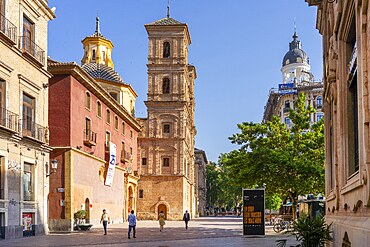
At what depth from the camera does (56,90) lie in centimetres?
3500

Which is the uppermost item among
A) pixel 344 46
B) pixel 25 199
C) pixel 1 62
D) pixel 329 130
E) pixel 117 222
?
pixel 1 62

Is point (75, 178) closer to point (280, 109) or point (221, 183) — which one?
point (280, 109)

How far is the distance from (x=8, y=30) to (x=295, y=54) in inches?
3812

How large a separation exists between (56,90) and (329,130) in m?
22.5

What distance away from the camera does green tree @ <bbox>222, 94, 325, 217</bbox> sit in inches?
1309

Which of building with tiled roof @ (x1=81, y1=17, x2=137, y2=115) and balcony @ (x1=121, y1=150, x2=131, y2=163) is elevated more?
building with tiled roof @ (x1=81, y1=17, x2=137, y2=115)

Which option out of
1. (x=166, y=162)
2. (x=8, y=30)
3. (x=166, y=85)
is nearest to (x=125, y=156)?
(x=166, y=162)

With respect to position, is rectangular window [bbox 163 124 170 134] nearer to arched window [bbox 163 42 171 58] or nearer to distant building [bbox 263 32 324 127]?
arched window [bbox 163 42 171 58]

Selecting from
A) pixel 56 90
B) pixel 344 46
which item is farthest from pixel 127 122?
pixel 344 46

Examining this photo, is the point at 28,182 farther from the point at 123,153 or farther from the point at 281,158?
the point at 123,153

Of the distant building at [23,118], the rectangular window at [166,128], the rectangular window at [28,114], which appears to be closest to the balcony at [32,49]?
the distant building at [23,118]

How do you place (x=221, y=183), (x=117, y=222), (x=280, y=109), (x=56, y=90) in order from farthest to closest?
(x=221, y=183) < (x=280, y=109) < (x=117, y=222) < (x=56, y=90)

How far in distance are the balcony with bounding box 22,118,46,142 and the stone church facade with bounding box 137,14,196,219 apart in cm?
3773

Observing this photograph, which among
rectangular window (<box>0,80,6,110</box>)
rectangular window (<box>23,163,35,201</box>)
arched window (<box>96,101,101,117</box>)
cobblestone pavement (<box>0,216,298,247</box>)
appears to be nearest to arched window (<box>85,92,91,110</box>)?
arched window (<box>96,101,101,117</box>)
